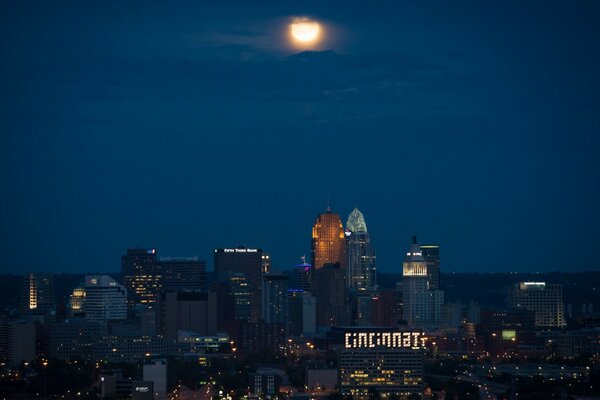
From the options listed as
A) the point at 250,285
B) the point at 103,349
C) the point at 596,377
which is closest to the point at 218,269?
the point at 250,285

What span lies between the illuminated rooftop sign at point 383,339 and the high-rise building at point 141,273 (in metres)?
29.6

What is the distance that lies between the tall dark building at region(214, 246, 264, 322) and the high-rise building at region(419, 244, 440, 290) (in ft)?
57.5

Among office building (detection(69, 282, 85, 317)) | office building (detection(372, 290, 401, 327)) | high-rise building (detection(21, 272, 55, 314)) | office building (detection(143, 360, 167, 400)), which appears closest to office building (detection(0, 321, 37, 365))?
office building (detection(143, 360, 167, 400))

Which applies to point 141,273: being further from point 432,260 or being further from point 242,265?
point 432,260

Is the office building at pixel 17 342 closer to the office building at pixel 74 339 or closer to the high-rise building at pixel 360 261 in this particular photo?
the office building at pixel 74 339

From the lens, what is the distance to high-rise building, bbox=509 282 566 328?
12512cm

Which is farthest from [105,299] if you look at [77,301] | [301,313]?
[301,313]

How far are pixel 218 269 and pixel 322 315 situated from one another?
7.20 m

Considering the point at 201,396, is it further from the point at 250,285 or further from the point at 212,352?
the point at 250,285

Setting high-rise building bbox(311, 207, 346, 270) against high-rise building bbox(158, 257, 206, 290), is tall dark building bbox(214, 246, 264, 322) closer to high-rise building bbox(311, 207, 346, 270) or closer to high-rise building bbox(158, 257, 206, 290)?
high-rise building bbox(158, 257, 206, 290)

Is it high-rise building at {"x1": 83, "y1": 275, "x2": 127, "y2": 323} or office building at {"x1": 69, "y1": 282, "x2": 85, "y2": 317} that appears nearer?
high-rise building at {"x1": 83, "y1": 275, "x2": 127, "y2": 323}

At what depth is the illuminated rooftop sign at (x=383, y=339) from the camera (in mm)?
93125

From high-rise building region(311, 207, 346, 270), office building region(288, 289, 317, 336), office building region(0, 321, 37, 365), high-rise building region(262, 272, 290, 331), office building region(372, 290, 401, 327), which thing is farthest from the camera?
high-rise building region(311, 207, 346, 270)

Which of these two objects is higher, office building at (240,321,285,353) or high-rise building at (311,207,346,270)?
high-rise building at (311,207,346,270)
